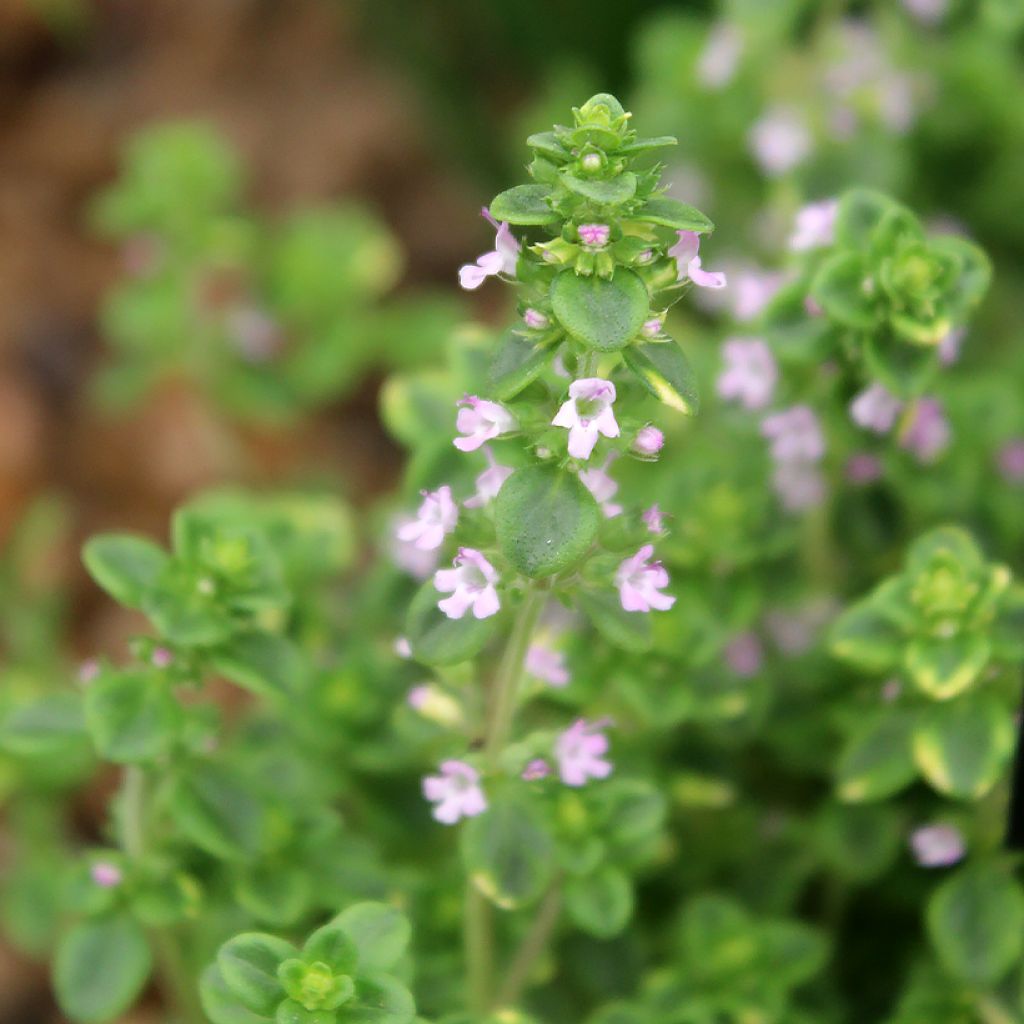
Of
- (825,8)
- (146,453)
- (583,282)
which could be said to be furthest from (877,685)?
(146,453)

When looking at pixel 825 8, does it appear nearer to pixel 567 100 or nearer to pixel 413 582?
pixel 567 100

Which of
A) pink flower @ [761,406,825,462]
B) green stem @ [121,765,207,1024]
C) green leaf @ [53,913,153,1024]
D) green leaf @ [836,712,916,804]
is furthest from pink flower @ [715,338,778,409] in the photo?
green leaf @ [53,913,153,1024]

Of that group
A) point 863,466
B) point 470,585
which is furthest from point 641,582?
point 863,466

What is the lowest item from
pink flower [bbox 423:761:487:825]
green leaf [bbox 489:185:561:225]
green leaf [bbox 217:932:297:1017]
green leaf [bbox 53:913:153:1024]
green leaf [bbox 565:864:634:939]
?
green leaf [bbox 53:913:153:1024]

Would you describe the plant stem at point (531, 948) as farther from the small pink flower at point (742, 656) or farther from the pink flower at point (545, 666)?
the small pink flower at point (742, 656)

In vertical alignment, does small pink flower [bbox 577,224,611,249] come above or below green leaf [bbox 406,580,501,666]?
above

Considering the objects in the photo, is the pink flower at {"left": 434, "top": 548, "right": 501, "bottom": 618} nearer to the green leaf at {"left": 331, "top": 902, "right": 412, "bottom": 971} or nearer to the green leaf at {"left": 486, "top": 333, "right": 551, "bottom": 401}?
the green leaf at {"left": 486, "top": 333, "right": 551, "bottom": 401}
